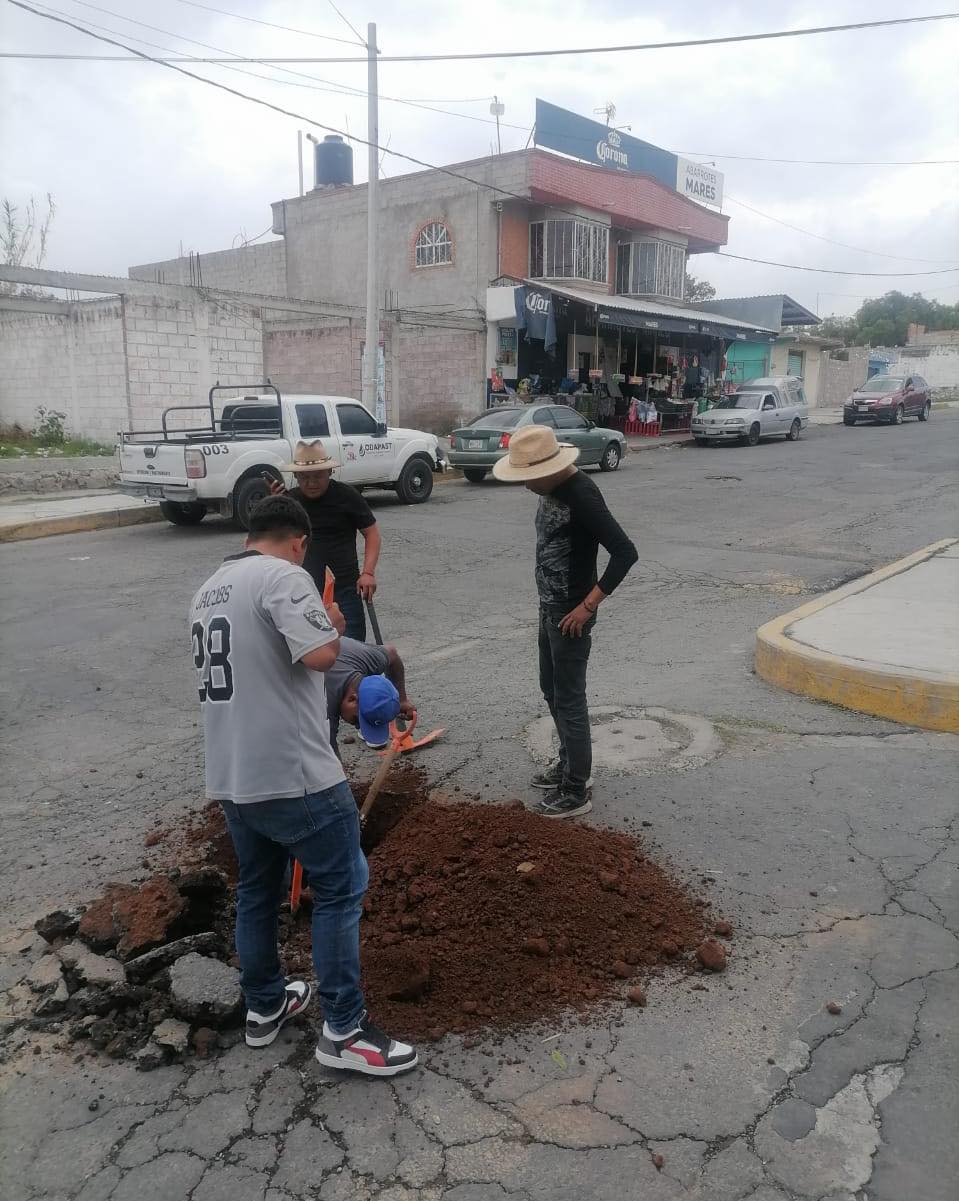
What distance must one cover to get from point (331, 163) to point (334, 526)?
29.6m

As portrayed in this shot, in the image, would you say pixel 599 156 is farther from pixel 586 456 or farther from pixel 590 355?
pixel 586 456

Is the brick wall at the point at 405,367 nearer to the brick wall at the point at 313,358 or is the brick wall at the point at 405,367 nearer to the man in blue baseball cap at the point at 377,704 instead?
the brick wall at the point at 313,358

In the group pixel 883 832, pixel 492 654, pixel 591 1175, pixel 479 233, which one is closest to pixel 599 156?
pixel 479 233

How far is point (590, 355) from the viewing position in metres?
28.6

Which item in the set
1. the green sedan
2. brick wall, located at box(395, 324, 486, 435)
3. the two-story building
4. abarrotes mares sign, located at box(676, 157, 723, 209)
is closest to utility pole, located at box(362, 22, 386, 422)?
the green sedan

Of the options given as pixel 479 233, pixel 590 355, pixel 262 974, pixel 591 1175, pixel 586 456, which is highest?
pixel 479 233

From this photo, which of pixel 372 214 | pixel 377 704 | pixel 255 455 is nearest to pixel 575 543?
pixel 377 704

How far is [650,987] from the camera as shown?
292 cm

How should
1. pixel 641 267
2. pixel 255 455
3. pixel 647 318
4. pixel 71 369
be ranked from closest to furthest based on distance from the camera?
pixel 255 455, pixel 71 369, pixel 647 318, pixel 641 267

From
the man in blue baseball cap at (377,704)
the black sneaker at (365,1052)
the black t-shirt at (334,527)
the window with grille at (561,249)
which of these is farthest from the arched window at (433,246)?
the black sneaker at (365,1052)

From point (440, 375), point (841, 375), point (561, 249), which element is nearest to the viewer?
point (440, 375)

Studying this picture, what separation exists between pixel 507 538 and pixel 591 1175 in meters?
9.75

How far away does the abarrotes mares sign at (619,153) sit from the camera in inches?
1066

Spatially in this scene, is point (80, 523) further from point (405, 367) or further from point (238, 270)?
point (238, 270)
